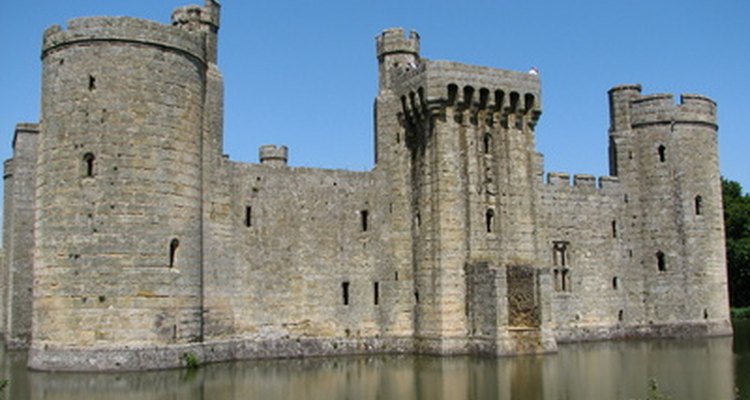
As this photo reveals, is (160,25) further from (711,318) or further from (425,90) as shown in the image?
(711,318)

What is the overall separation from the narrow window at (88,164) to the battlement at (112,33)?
3.18 meters

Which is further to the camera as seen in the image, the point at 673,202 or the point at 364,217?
the point at 673,202

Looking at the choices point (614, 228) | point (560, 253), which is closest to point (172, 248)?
point (560, 253)

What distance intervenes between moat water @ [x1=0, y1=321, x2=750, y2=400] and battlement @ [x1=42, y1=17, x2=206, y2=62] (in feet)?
Result: 29.5

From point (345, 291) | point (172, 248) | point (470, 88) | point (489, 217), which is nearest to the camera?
point (172, 248)

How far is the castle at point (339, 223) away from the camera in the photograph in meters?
22.6

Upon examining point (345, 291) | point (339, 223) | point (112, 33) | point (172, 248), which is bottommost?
point (345, 291)

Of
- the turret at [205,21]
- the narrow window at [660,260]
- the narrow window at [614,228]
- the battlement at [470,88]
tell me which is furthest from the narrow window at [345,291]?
the narrow window at [660,260]

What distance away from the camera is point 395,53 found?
101ft

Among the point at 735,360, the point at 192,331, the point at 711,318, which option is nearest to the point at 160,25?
the point at 192,331

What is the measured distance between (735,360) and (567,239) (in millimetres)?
9396

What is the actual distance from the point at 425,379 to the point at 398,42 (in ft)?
45.6

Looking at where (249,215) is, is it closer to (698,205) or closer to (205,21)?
(205,21)

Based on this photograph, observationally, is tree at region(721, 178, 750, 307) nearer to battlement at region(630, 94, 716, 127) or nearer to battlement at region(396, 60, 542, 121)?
battlement at region(630, 94, 716, 127)
